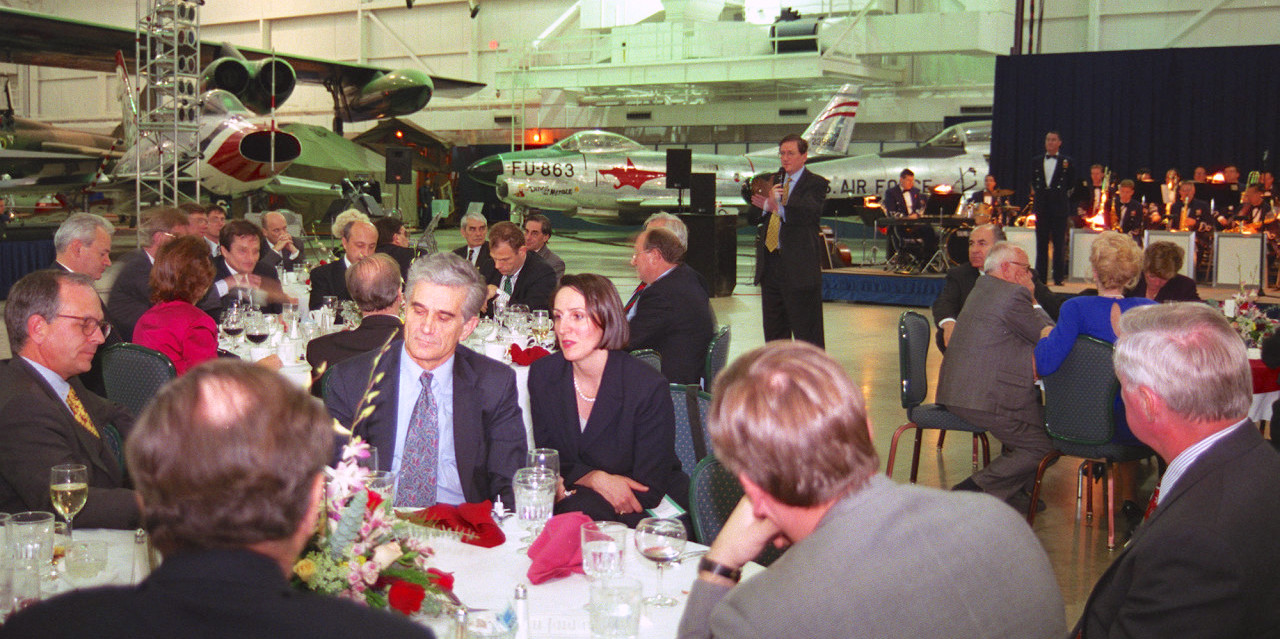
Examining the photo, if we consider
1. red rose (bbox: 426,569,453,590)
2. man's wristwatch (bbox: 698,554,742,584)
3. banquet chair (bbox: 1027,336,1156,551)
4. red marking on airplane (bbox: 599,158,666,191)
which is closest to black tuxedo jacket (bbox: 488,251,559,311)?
banquet chair (bbox: 1027,336,1156,551)

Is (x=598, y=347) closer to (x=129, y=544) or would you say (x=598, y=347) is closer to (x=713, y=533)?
(x=713, y=533)

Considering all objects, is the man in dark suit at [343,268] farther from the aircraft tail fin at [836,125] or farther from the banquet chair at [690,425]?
the aircraft tail fin at [836,125]

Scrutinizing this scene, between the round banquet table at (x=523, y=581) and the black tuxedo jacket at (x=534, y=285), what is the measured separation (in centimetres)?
430

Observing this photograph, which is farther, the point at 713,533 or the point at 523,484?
the point at 713,533

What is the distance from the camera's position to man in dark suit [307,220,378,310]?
631 cm

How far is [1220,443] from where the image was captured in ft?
6.11

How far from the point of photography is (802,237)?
729 centimetres

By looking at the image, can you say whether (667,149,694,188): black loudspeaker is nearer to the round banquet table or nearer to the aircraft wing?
the aircraft wing

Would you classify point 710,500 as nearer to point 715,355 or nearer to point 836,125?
point 715,355

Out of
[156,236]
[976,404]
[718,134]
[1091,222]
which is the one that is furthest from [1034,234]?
[718,134]

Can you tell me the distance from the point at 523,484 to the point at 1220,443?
4.43 feet

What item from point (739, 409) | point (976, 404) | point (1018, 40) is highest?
point (1018, 40)

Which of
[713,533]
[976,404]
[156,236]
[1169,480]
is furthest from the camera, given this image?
[156,236]

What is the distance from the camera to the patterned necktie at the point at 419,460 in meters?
2.71
